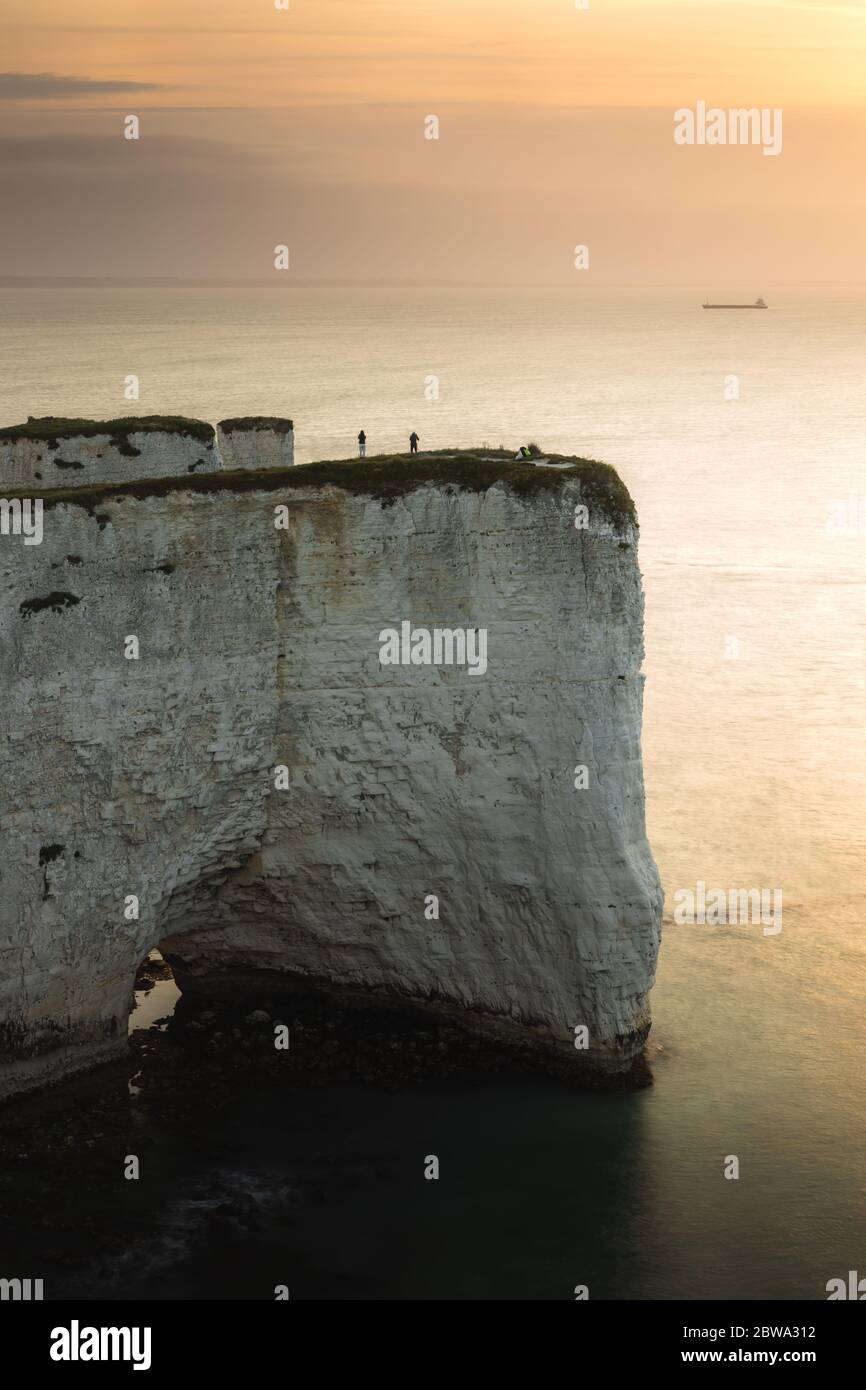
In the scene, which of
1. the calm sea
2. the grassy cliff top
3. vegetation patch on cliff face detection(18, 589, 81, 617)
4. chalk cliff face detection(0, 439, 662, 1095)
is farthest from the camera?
the grassy cliff top

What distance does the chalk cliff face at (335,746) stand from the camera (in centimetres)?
2991

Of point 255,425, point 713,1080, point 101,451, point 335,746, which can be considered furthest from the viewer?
point 255,425

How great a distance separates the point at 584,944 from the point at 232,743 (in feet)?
24.7

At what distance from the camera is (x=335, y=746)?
32344mm

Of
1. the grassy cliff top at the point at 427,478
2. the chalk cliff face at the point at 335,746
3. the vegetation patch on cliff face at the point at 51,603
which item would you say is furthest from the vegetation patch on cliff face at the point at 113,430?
the vegetation patch on cliff face at the point at 51,603

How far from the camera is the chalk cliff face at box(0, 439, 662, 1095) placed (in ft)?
98.1

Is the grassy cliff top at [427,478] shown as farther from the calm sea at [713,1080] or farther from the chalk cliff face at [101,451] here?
the calm sea at [713,1080]

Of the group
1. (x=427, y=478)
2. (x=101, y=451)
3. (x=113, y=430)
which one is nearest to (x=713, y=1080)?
(x=427, y=478)

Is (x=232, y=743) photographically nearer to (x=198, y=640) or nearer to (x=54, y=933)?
(x=198, y=640)

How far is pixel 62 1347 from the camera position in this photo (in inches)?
969

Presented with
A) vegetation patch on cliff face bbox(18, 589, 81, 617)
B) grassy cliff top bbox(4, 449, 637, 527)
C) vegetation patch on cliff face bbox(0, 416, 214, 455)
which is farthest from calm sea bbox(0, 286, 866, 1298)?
vegetation patch on cliff face bbox(0, 416, 214, 455)

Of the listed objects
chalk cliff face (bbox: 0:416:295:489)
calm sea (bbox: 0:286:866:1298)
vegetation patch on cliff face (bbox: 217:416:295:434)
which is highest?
vegetation patch on cliff face (bbox: 217:416:295:434)

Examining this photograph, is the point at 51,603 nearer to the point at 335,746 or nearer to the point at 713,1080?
the point at 335,746

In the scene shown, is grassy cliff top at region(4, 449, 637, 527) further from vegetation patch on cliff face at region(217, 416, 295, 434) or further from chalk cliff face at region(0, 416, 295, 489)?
vegetation patch on cliff face at region(217, 416, 295, 434)
